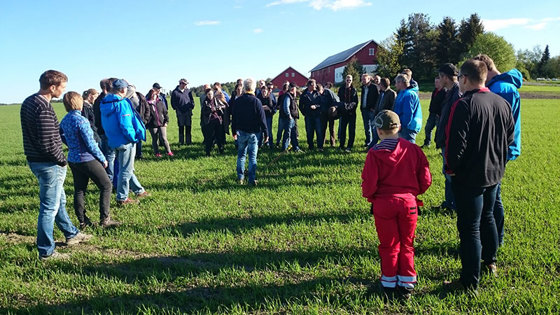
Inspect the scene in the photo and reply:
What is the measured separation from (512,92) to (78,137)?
17.8 ft

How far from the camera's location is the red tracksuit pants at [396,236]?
3.29 metres

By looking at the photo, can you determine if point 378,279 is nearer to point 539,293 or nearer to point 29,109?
point 539,293

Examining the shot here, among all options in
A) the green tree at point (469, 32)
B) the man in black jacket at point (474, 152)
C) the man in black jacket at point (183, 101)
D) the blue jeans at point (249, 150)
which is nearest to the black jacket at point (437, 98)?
the blue jeans at point (249, 150)

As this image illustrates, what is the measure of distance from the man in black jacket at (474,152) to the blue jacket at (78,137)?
4.52 meters

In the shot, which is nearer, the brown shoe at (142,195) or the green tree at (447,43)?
the brown shoe at (142,195)

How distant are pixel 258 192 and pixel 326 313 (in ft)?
13.1

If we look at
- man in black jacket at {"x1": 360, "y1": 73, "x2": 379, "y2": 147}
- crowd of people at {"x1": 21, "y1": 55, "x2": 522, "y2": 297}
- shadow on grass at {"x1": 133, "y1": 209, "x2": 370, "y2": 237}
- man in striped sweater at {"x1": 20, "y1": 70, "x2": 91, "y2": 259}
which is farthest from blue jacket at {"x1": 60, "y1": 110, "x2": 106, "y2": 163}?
man in black jacket at {"x1": 360, "y1": 73, "x2": 379, "y2": 147}

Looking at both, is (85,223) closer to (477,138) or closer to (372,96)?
(477,138)

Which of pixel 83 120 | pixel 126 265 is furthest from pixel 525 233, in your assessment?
pixel 83 120

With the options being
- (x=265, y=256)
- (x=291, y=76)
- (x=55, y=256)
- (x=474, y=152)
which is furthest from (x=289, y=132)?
(x=291, y=76)

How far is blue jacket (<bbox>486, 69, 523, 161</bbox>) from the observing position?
12.9 ft

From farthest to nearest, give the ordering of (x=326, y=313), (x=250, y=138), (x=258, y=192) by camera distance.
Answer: (x=250, y=138) → (x=258, y=192) → (x=326, y=313)

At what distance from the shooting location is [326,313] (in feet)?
10.4

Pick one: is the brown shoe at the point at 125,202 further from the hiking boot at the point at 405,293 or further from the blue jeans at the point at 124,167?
the hiking boot at the point at 405,293
